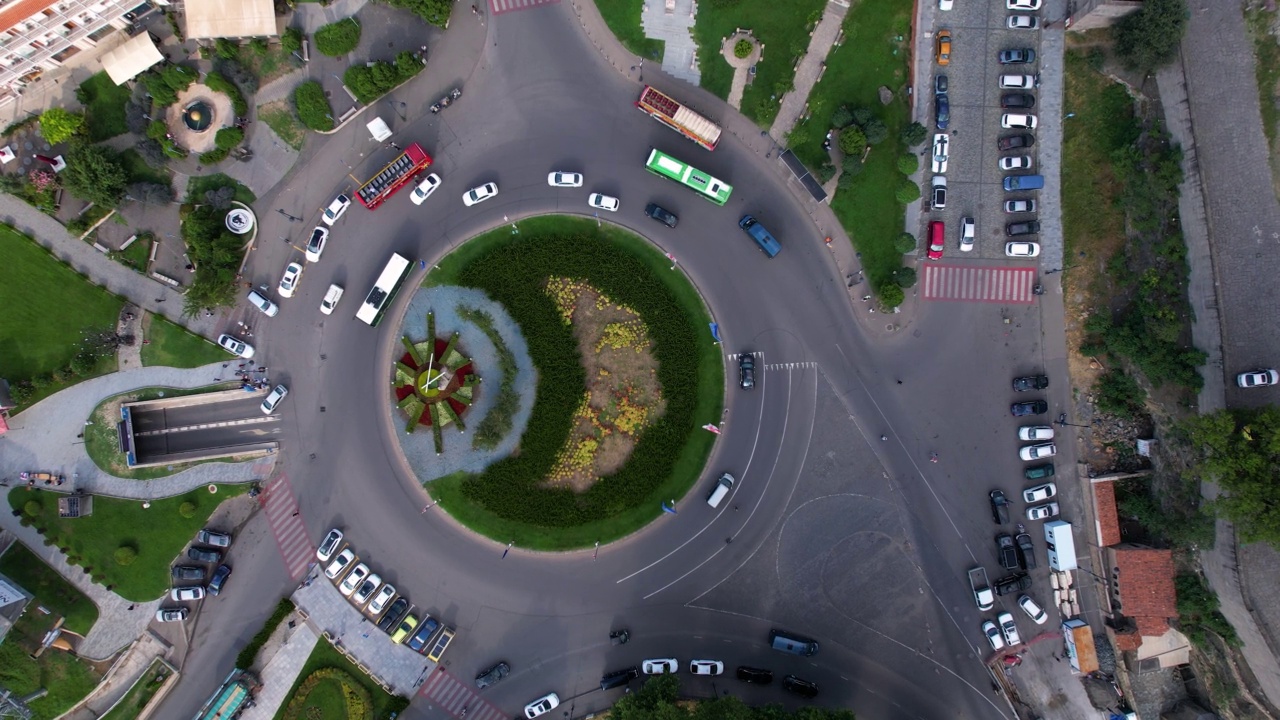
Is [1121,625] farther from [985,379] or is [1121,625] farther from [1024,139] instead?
[1024,139]

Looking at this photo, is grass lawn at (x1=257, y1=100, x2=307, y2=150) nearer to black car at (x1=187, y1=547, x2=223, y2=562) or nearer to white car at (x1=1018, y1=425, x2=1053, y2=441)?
black car at (x1=187, y1=547, x2=223, y2=562)

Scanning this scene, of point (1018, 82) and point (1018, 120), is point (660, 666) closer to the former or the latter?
point (1018, 120)

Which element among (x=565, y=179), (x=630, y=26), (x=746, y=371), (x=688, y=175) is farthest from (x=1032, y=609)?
(x=630, y=26)

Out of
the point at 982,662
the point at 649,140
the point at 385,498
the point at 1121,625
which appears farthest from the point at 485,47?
the point at 1121,625

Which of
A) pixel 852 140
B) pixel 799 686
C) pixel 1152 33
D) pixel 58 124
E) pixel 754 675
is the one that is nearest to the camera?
pixel 1152 33

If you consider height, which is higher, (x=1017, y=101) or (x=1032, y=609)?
(x=1017, y=101)

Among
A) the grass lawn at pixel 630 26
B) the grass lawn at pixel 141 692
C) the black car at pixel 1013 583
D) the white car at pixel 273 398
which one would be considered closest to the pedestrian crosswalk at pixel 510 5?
the grass lawn at pixel 630 26
